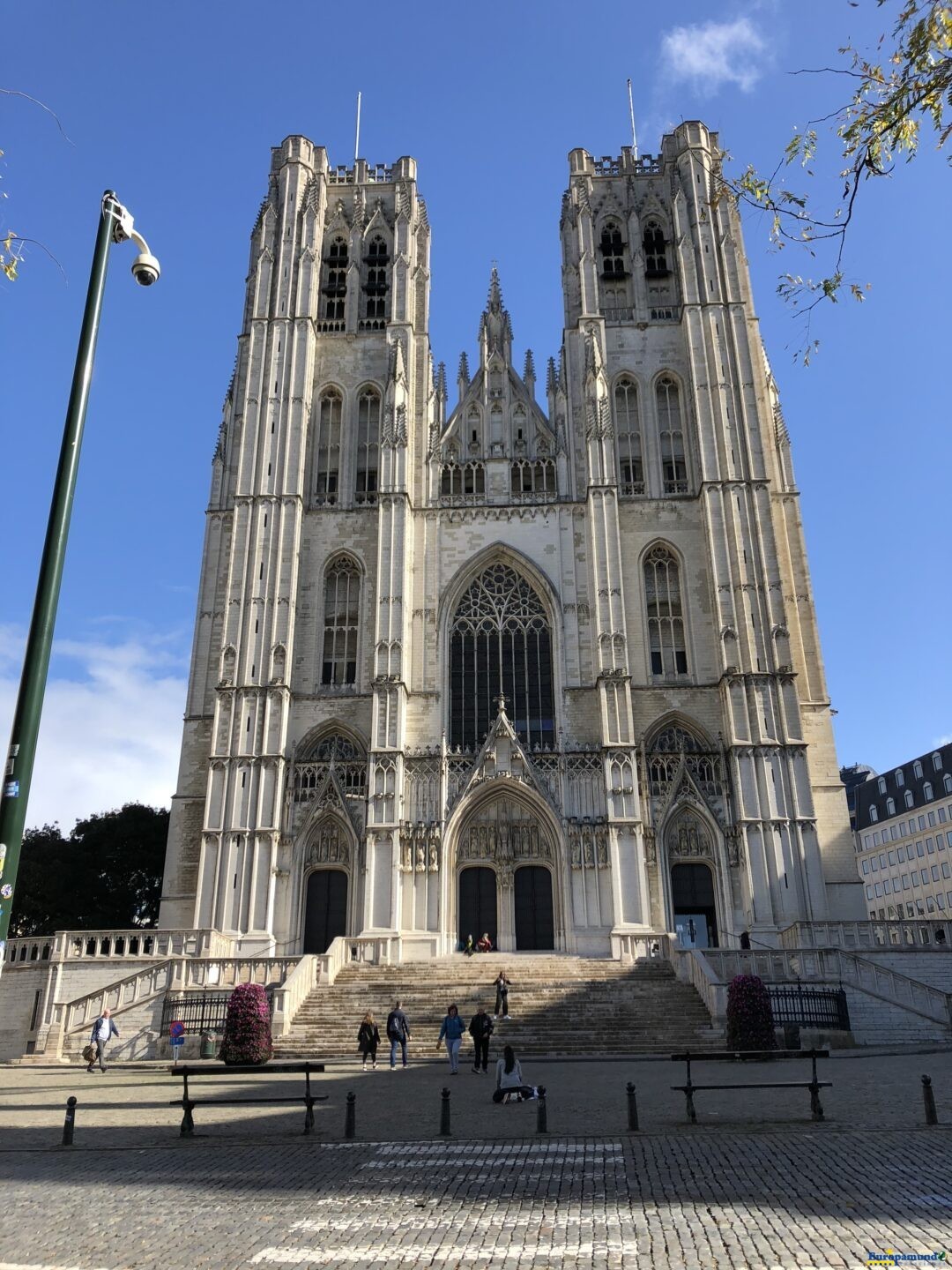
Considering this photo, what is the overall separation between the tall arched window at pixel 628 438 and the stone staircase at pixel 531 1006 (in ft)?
57.1

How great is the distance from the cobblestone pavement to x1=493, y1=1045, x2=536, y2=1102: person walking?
3394mm

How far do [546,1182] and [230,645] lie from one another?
27.1 meters

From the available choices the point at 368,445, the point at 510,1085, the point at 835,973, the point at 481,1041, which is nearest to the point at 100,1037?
the point at 481,1041

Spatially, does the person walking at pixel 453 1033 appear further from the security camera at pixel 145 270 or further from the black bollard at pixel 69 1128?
the security camera at pixel 145 270

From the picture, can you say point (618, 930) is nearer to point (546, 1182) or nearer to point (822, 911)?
point (822, 911)

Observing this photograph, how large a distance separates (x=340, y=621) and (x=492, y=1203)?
29.1 metres

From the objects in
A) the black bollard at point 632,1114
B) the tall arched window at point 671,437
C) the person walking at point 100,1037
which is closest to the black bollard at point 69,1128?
the black bollard at point 632,1114

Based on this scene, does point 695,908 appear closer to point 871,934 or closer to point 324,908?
point 871,934

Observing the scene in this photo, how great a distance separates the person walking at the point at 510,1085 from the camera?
520 inches

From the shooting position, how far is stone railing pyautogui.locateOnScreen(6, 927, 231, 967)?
81.6 feet

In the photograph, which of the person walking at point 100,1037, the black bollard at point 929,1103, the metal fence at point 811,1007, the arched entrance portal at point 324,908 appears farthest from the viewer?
the arched entrance portal at point 324,908

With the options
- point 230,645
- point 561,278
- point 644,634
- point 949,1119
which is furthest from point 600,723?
point 949,1119

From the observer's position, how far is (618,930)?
94.5 ft

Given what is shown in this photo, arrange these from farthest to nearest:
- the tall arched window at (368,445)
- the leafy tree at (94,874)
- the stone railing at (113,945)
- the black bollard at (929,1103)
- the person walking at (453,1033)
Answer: the leafy tree at (94,874) < the tall arched window at (368,445) < the stone railing at (113,945) < the person walking at (453,1033) < the black bollard at (929,1103)
